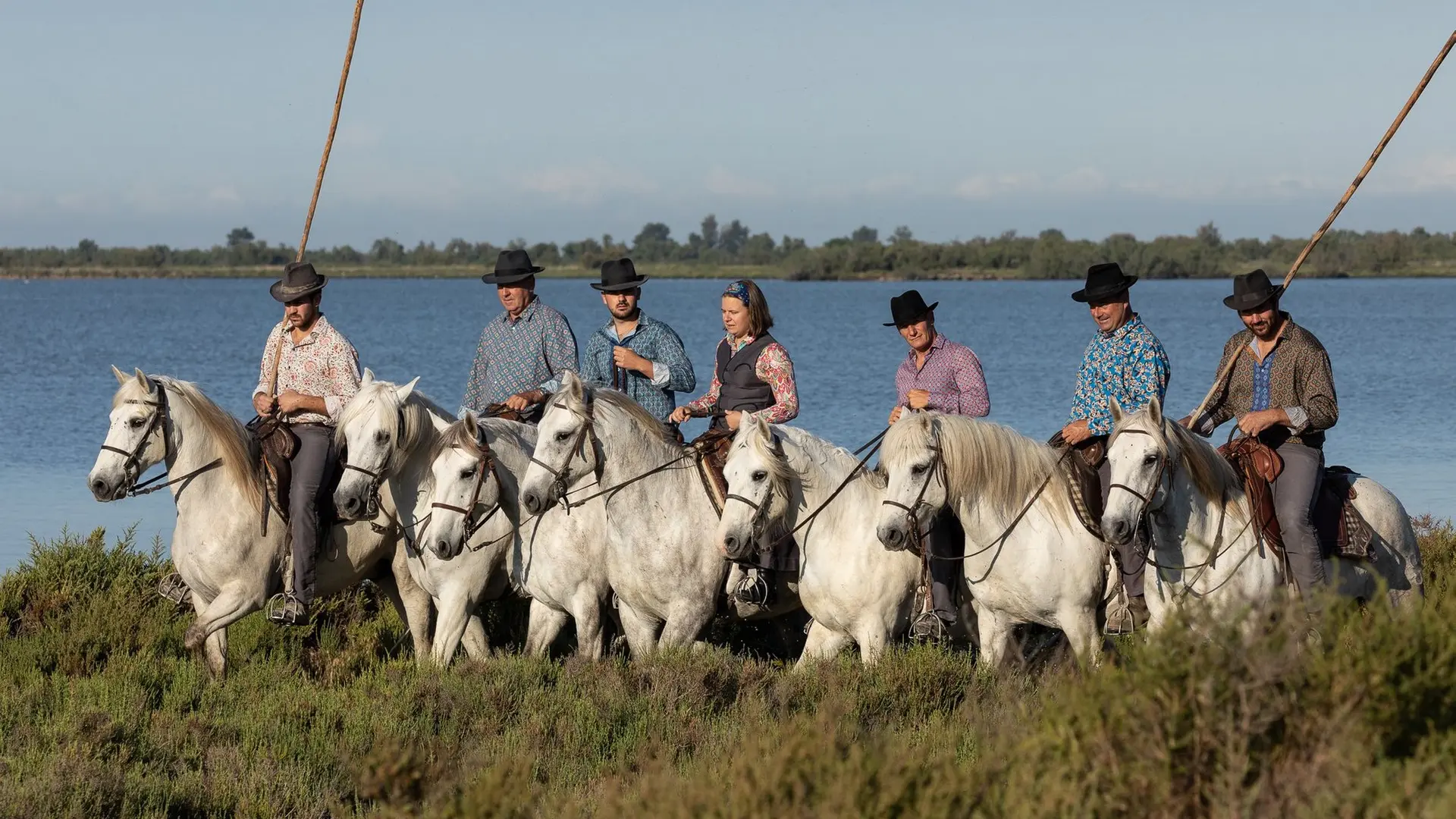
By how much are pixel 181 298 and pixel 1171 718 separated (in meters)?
111

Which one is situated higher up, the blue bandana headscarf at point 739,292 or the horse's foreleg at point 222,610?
the blue bandana headscarf at point 739,292

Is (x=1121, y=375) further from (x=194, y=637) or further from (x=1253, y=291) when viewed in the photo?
(x=194, y=637)

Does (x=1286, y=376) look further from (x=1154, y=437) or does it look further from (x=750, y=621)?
(x=750, y=621)

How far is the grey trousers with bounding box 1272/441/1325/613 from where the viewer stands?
7.67 metres

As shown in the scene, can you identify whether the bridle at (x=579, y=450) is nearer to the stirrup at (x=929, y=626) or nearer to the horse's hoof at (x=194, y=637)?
the stirrup at (x=929, y=626)

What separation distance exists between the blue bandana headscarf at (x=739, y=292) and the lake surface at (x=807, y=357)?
7.25 metres

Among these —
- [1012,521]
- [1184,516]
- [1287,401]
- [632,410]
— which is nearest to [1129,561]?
[1184,516]

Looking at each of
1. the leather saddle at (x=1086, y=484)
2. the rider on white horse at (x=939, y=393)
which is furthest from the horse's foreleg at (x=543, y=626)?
the leather saddle at (x=1086, y=484)

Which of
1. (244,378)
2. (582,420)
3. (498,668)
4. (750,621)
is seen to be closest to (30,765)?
(498,668)

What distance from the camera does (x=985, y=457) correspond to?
782 cm

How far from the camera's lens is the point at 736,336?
30.4 ft

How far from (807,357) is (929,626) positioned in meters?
36.2

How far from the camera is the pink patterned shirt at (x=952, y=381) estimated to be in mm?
8609

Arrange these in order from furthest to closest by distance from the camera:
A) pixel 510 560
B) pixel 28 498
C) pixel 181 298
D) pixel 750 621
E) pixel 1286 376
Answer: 1. pixel 181 298
2. pixel 28 498
3. pixel 750 621
4. pixel 510 560
5. pixel 1286 376
